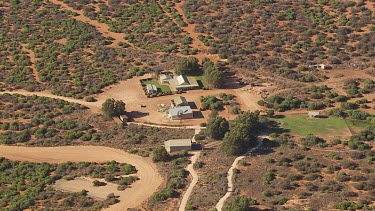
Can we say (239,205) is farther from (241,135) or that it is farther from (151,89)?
(151,89)

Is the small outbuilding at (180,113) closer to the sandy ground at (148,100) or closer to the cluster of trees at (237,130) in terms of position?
the sandy ground at (148,100)

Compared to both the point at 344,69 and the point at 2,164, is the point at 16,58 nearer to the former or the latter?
the point at 2,164

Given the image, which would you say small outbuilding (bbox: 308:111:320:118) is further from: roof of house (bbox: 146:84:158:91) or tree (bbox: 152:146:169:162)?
roof of house (bbox: 146:84:158:91)

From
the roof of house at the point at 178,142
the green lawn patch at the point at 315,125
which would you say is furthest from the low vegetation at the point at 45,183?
the green lawn patch at the point at 315,125

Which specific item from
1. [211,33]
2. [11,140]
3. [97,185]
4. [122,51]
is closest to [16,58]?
[122,51]

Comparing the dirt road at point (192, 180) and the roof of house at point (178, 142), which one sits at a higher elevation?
the roof of house at point (178, 142)

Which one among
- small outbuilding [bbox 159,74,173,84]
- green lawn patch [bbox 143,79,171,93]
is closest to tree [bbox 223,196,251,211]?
green lawn patch [bbox 143,79,171,93]
